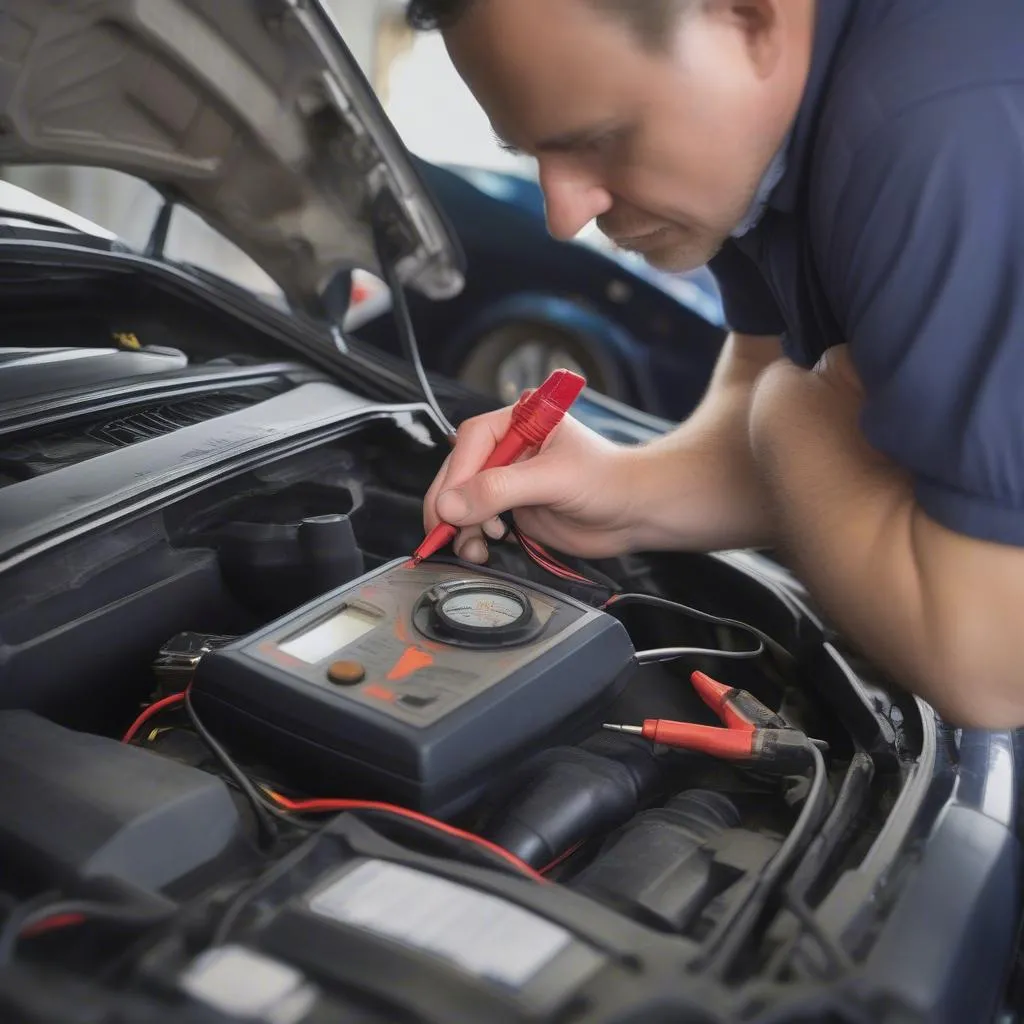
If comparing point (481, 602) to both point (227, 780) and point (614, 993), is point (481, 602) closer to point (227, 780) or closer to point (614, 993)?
point (227, 780)

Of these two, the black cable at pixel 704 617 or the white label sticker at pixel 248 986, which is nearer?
the white label sticker at pixel 248 986

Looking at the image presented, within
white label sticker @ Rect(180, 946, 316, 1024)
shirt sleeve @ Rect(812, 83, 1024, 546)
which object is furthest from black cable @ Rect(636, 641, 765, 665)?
white label sticker @ Rect(180, 946, 316, 1024)

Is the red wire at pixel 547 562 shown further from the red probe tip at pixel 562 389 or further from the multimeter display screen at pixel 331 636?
the multimeter display screen at pixel 331 636

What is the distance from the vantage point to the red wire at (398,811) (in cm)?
65

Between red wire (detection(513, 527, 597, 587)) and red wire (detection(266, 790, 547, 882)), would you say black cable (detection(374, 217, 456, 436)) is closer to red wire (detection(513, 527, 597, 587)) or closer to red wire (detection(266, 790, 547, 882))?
red wire (detection(513, 527, 597, 587))

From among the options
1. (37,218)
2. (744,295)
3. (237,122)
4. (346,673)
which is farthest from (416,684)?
(37,218)

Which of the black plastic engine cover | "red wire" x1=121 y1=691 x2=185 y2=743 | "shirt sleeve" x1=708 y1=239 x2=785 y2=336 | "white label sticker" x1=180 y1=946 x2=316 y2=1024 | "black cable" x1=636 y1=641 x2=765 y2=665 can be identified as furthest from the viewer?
"shirt sleeve" x1=708 y1=239 x2=785 y2=336

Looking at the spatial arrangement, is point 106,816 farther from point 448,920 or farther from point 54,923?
point 448,920

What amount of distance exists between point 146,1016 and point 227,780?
28 centimetres

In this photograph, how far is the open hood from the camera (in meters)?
1.07

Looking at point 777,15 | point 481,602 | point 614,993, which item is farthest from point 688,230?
point 614,993

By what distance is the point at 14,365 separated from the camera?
1.15 m

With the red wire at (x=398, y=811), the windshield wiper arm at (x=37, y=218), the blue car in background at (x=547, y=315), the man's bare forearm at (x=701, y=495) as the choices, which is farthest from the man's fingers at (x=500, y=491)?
the blue car in background at (x=547, y=315)

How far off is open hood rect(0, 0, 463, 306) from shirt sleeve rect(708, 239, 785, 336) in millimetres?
396
